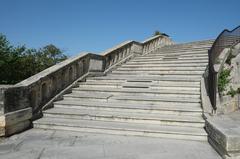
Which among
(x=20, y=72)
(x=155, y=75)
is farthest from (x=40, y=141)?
(x=20, y=72)

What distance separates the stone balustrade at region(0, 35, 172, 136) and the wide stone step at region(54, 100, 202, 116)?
0.59 meters

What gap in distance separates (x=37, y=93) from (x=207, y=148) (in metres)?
4.26

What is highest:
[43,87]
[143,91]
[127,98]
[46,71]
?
[46,71]

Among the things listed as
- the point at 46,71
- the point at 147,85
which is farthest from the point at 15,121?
the point at 147,85

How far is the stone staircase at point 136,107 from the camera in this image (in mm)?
5527

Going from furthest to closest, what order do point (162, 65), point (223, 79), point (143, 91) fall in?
point (162, 65)
point (223, 79)
point (143, 91)

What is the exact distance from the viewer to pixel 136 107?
20.9 feet

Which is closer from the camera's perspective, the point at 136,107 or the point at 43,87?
the point at 136,107

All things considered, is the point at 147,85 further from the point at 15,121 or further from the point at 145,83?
the point at 15,121

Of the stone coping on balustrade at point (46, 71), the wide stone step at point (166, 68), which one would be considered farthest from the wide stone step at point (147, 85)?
the wide stone step at point (166, 68)

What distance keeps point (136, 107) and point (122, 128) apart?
102 cm

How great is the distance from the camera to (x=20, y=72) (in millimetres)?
12898

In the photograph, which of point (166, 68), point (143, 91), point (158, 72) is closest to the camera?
point (143, 91)

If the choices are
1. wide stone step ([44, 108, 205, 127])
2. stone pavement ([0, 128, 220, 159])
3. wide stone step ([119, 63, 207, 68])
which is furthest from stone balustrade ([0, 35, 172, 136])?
wide stone step ([119, 63, 207, 68])
